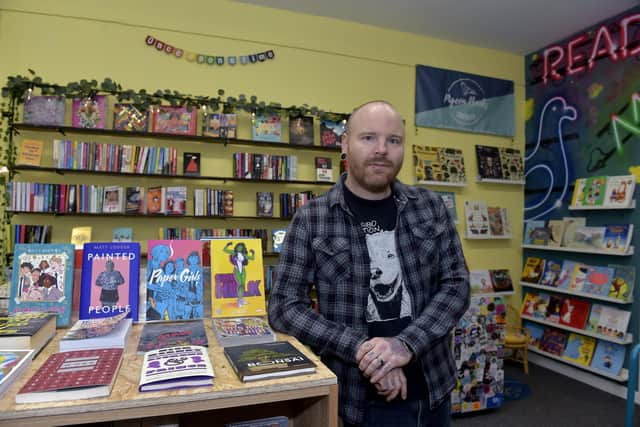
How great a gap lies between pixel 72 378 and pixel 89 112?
3034 mm

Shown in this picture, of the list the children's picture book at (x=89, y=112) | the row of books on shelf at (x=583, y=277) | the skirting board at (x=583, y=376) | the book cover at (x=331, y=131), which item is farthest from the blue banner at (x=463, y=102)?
the children's picture book at (x=89, y=112)

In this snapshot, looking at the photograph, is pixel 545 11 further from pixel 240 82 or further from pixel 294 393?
pixel 294 393

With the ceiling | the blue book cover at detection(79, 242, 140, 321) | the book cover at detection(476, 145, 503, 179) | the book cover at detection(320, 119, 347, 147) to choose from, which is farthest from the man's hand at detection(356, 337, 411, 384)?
the book cover at detection(476, 145, 503, 179)

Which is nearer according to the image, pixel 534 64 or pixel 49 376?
pixel 49 376

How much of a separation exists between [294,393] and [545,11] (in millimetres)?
4185

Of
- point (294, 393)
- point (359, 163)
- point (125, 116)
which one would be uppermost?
point (125, 116)

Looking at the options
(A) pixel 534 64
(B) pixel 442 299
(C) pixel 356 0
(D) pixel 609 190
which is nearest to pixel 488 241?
(D) pixel 609 190

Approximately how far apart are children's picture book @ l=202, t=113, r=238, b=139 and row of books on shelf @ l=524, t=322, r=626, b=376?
3.57 m

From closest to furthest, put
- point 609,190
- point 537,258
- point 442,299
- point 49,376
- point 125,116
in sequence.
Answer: point 49,376, point 442,299, point 125,116, point 609,190, point 537,258

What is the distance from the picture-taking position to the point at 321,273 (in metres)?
1.29

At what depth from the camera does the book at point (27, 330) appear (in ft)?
3.07

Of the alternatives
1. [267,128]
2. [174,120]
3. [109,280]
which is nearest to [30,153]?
[174,120]

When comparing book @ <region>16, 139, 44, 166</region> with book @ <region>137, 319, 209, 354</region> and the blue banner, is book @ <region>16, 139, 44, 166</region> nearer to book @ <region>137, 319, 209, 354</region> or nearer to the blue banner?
book @ <region>137, 319, 209, 354</region>

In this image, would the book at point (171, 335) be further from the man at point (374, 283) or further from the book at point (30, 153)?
the book at point (30, 153)
